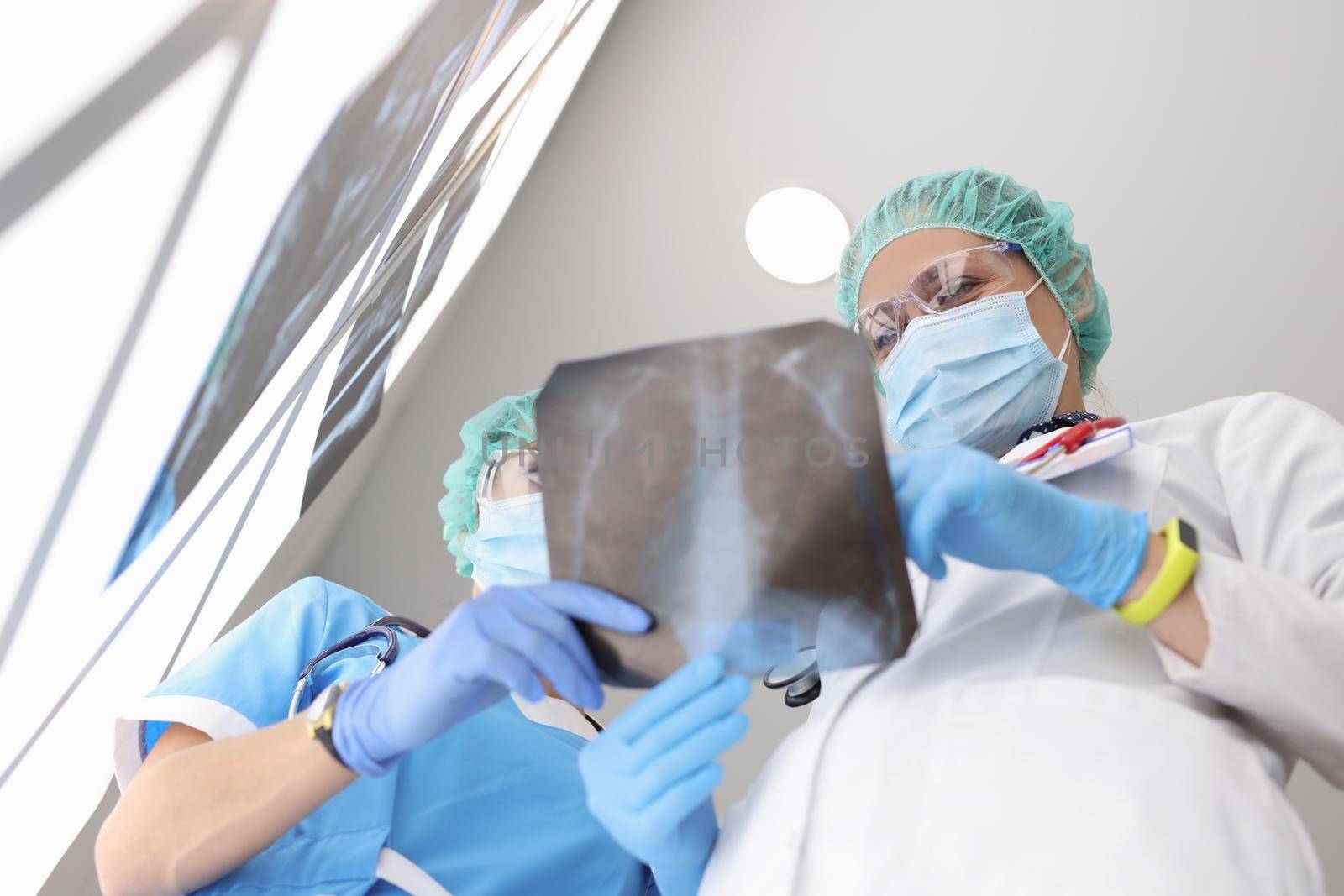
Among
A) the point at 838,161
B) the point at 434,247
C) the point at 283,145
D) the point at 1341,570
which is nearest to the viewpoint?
the point at 1341,570

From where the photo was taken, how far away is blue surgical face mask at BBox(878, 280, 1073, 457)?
134 cm

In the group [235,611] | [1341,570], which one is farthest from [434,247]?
[1341,570]

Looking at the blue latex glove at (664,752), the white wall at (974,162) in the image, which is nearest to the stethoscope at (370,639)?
the blue latex glove at (664,752)

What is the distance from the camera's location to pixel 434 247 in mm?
2283

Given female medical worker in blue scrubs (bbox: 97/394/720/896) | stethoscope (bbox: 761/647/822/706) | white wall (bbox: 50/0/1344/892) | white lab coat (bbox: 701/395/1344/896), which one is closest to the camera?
white lab coat (bbox: 701/395/1344/896)

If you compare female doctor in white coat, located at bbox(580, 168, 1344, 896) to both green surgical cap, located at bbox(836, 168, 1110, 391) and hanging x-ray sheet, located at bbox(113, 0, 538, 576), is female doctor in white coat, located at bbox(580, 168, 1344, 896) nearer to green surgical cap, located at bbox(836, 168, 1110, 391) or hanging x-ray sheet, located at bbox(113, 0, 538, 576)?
green surgical cap, located at bbox(836, 168, 1110, 391)

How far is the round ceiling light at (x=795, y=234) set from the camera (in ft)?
9.12

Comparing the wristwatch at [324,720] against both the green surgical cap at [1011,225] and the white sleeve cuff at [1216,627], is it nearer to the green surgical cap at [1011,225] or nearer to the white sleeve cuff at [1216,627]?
the white sleeve cuff at [1216,627]

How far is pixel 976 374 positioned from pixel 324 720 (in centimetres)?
97

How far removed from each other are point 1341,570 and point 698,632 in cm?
66

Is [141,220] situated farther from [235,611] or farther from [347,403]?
[235,611]

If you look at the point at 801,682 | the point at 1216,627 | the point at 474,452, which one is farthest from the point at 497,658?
the point at 474,452

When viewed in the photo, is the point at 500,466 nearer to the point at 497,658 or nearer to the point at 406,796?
the point at 406,796

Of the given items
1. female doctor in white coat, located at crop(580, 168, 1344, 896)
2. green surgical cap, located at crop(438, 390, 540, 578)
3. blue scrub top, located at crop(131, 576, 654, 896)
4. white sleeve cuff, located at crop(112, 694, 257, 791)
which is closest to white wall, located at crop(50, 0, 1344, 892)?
green surgical cap, located at crop(438, 390, 540, 578)
